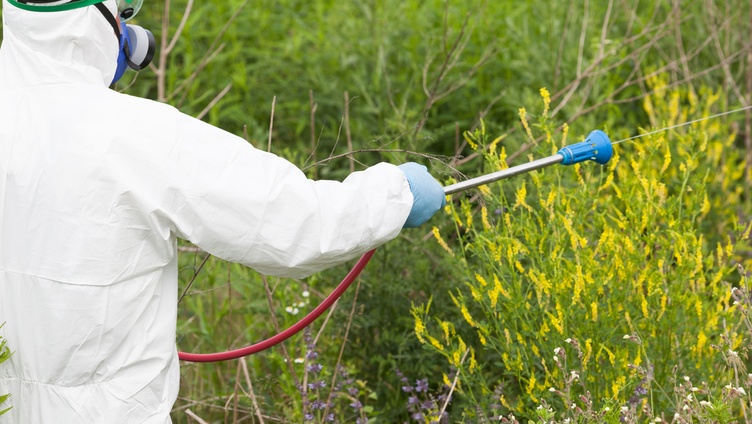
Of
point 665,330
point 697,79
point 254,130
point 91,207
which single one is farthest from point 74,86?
point 697,79

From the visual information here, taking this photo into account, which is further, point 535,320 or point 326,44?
point 326,44

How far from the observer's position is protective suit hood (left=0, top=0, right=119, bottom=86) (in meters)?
1.84

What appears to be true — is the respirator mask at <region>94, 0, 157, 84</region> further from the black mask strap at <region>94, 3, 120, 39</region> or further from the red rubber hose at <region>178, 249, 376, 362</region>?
the red rubber hose at <region>178, 249, 376, 362</region>

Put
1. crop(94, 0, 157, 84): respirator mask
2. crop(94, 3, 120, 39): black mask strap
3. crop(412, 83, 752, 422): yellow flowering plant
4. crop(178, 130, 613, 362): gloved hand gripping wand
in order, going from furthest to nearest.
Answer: crop(412, 83, 752, 422): yellow flowering plant → crop(178, 130, 613, 362): gloved hand gripping wand → crop(94, 0, 157, 84): respirator mask → crop(94, 3, 120, 39): black mask strap

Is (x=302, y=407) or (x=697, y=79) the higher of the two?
(x=697, y=79)

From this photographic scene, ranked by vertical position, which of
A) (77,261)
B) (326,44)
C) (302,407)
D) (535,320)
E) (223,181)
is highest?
(326,44)

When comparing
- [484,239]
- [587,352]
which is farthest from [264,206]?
[587,352]

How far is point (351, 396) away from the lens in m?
2.87

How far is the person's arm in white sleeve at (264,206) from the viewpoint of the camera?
70.1 inches

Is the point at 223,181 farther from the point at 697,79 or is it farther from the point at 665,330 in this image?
the point at 697,79

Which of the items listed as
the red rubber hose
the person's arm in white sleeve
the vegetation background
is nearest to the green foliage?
the person's arm in white sleeve

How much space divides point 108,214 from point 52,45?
347 millimetres

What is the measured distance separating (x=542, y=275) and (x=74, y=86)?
3.91 ft

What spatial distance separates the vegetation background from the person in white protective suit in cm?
49
